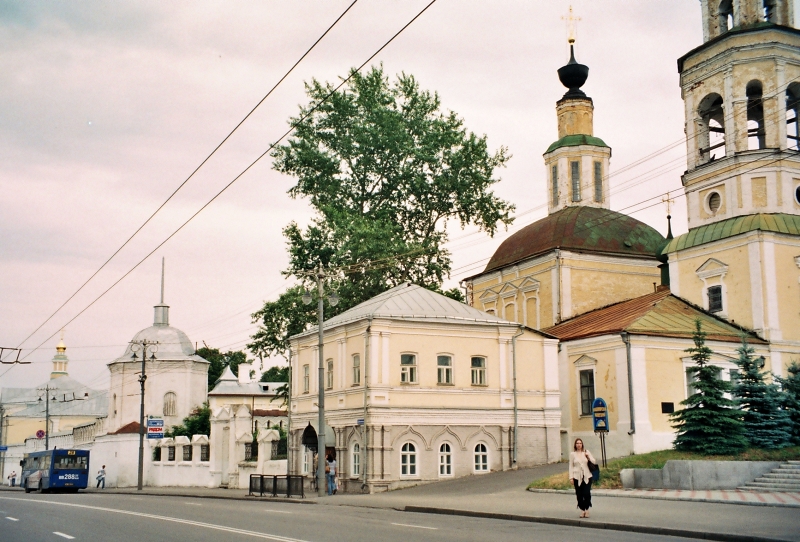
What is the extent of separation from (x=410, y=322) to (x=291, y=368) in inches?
361

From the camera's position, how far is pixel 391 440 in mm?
30328

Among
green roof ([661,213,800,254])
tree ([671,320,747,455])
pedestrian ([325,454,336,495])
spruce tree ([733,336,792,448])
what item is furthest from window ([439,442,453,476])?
green roof ([661,213,800,254])

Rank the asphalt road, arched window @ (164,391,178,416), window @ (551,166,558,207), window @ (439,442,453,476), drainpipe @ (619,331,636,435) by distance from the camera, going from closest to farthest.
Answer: the asphalt road → window @ (439,442,453,476) → drainpipe @ (619,331,636,435) → window @ (551,166,558,207) → arched window @ (164,391,178,416)

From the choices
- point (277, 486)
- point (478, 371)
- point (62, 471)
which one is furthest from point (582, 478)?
point (62, 471)

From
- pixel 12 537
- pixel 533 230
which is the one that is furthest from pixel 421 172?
pixel 12 537

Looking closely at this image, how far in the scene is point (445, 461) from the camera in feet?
102

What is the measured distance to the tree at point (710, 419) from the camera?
24.6 m

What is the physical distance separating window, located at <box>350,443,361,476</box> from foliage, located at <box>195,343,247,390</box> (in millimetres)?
51569

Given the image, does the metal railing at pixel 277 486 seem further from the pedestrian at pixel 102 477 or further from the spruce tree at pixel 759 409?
the pedestrian at pixel 102 477

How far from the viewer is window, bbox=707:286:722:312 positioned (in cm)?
3594

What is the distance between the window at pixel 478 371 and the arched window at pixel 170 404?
3402 cm

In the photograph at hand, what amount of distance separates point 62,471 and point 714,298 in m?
32.9

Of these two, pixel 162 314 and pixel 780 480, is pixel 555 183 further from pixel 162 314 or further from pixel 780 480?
pixel 162 314

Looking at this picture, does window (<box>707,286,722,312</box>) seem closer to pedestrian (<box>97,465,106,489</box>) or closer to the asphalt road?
the asphalt road
